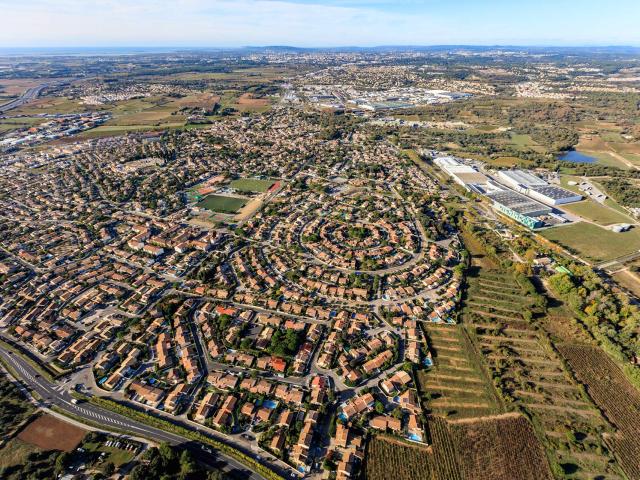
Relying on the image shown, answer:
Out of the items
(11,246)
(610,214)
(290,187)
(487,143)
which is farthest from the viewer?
(487,143)

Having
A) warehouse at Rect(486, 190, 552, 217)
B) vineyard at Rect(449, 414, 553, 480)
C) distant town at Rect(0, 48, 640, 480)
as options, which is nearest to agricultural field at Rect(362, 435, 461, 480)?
distant town at Rect(0, 48, 640, 480)

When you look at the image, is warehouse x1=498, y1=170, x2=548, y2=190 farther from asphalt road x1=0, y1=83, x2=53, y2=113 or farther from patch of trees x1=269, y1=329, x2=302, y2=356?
asphalt road x1=0, y1=83, x2=53, y2=113

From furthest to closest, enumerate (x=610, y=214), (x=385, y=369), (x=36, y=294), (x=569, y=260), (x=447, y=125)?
(x=447, y=125) → (x=610, y=214) → (x=569, y=260) → (x=36, y=294) → (x=385, y=369)

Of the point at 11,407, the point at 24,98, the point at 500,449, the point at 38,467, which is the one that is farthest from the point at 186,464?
the point at 24,98

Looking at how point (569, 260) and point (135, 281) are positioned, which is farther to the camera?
point (569, 260)

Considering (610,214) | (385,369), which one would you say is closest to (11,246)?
(385,369)

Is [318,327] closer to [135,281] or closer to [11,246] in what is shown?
[135,281]

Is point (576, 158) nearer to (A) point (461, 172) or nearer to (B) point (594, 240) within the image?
(A) point (461, 172)
